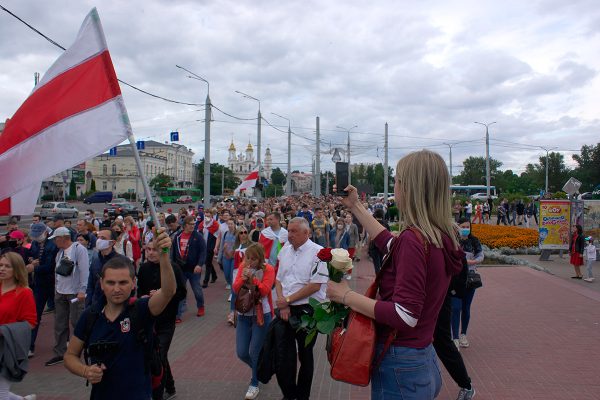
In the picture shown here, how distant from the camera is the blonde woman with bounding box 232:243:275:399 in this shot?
16.7 ft

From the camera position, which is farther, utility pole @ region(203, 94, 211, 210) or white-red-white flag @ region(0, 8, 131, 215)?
utility pole @ region(203, 94, 211, 210)

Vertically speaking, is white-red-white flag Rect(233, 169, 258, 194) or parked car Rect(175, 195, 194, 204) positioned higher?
white-red-white flag Rect(233, 169, 258, 194)

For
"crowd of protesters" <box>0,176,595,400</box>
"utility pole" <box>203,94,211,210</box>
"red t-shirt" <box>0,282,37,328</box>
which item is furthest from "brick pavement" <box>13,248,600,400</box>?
"utility pole" <box>203,94,211,210</box>

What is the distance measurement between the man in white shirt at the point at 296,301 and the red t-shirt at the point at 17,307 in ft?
7.31

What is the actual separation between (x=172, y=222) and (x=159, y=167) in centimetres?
9123

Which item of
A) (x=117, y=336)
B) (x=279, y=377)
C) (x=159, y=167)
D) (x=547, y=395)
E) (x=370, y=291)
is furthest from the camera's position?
(x=159, y=167)

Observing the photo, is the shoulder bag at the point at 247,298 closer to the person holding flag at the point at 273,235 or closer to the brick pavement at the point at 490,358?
the brick pavement at the point at 490,358

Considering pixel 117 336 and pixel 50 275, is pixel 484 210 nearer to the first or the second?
pixel 50 275

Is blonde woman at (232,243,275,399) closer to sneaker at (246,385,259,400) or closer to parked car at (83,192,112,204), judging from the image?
sneaker at (246,385,259,400)

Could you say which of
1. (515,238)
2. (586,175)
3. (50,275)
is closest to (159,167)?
(586,175)

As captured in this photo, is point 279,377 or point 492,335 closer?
point 279,377

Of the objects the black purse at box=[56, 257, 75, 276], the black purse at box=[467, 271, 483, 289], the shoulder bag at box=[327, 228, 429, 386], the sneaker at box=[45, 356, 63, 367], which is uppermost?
the shoulder bag at box=[327, 228, 429, 386]

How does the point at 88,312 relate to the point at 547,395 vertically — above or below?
above

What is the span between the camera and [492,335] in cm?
747
